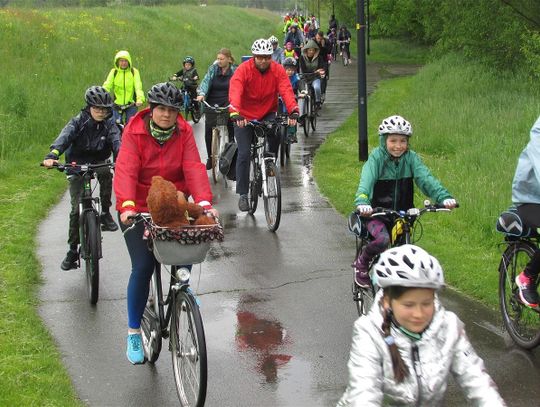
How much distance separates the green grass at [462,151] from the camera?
9.36 m

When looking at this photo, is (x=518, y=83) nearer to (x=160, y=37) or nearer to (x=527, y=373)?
(x=527, y=373)

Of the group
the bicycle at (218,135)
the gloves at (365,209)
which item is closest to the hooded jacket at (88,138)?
the gloves at (365,209)

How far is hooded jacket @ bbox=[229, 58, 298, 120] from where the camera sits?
10508mm

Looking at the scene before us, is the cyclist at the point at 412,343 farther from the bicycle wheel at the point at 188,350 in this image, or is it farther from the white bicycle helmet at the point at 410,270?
the bicycle wheel at the point at 188,350

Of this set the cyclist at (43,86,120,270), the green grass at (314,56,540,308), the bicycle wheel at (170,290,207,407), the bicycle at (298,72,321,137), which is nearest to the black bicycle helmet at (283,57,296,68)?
the bicycle at (298,72,321,137)

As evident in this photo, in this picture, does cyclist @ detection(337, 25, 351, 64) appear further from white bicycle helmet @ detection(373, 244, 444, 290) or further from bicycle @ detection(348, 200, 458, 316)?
white bicycle helmet @ detection(373, 244, 444, 290)

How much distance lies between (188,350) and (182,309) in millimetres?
247

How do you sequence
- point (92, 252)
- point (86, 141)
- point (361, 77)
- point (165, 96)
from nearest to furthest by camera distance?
point (165, 96) < point (92, 252) < point (86, 141) < point (361, 77)

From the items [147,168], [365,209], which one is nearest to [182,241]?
[147,168]

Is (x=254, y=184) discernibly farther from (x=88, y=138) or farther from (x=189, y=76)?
(x=189, y=76)

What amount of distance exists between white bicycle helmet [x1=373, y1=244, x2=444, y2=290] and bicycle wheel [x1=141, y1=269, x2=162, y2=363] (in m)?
2.79

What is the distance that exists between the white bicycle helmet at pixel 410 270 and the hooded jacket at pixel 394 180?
3113 millimetres

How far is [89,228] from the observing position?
7949 millimetres

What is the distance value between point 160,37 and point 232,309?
104 ft
